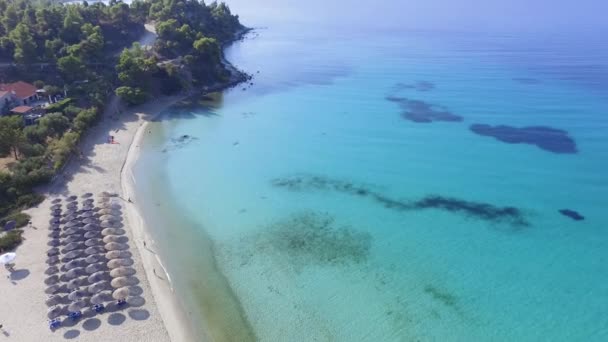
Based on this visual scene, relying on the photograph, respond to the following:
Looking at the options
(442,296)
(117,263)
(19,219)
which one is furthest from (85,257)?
(442,296)

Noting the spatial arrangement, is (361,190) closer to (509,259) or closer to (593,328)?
(509,259)

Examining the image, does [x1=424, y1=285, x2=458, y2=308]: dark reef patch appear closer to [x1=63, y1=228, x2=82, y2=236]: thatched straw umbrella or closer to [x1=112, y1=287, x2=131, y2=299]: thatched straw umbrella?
[x1=112, y1=287, x2=131, y2=299]: thatched straw umbrella

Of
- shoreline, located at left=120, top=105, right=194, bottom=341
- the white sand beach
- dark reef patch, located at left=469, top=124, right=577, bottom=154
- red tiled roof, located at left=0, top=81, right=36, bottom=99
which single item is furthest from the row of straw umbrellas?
dark reef patch, located at left=469, top=124, right=577, bottom=154

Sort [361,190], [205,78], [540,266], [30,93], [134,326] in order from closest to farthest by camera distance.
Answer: [134,326], [540,266], [361,190], [30,93], [205,78]

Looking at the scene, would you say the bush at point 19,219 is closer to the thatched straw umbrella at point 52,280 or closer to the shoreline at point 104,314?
the shoreline at point 104,314

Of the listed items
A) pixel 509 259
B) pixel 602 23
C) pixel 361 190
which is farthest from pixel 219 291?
pixel 602 23
